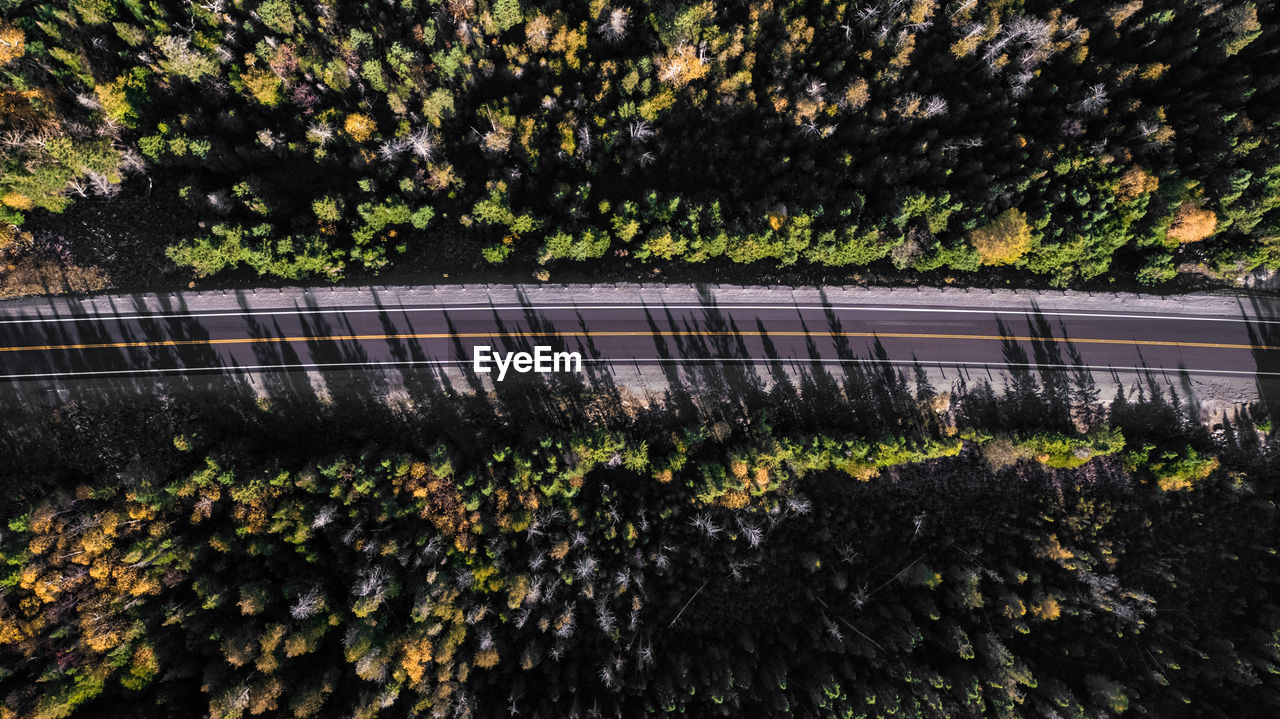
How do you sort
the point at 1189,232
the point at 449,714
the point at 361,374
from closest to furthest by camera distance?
1. the point at 449,714
2. the point at 1189,232
3. the point at 361,374

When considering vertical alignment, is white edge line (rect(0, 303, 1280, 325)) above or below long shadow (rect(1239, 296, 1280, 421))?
above

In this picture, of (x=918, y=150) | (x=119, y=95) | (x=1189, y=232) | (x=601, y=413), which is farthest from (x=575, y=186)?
(x=1189, y=232)

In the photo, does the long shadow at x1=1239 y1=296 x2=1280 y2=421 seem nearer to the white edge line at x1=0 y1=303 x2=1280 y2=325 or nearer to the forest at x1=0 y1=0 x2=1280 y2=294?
the white edge line at x1=0 y1=303 x2=1280 y2=325

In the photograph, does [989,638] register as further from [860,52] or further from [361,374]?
[361,374]

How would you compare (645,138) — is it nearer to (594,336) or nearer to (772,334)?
(594,336)

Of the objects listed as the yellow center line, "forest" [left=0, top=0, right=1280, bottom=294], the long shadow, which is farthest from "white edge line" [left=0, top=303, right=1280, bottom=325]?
"forest" [left=0, top=0, right=1280, bottom=294]

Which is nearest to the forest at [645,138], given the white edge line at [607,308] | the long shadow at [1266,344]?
the white edge line at [607,308]

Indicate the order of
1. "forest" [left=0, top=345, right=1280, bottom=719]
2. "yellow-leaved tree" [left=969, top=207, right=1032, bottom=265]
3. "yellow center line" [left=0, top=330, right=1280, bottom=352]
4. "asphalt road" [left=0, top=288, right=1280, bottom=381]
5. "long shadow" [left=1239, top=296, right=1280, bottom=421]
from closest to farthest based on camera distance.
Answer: "forest" [left=0, top=345, right=1280, bottom=719] < "yellow-leaved tree" [left=969, top=207, right=1032, bottom=265] < "yellow center line" [left=0, top=330, right=1280, bottom=352] < "asphalt road" [left=0, top=288, right=1280, bottom=381] < "long shadow" [left=1239, top=296, right=1280, bottom=421]

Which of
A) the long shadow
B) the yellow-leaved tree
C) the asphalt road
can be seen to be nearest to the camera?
the yellow-leaved tree
